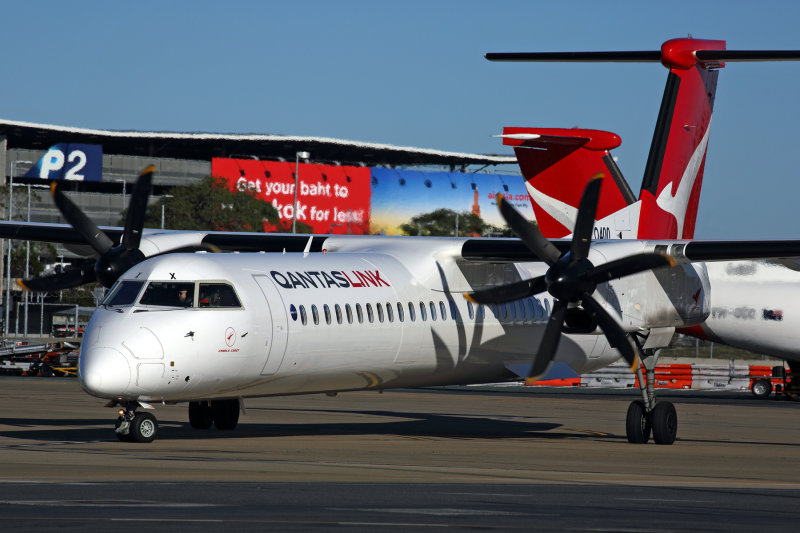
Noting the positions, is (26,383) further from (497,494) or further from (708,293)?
(497,494)

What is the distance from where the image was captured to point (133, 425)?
59.5 feet

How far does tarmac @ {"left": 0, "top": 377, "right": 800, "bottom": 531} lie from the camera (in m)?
10.4

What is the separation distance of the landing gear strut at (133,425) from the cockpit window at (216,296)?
6.20ft

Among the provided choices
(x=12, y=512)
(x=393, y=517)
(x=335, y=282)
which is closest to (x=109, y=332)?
(x=335, y=282)

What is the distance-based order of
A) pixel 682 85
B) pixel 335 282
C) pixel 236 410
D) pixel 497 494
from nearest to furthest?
pixel 497 494 → pixel 335 282 → pixel 236 410 → pixel 682 85

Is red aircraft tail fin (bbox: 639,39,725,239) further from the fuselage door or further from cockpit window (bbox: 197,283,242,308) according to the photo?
cockpit window (bbox: 197,283,242,308)

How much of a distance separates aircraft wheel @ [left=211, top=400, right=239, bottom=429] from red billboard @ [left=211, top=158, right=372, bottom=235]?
319 ft

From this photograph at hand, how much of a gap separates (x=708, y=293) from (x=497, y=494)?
46.1 feet

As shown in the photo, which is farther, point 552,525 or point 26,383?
point 26,383

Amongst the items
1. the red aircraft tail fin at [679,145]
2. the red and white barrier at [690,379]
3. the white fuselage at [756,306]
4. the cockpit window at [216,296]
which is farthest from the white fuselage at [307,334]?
the red and white barrier at [690,379]

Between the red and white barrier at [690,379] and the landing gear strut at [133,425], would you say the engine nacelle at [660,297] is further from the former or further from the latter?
the red and white barrier at [690,379]

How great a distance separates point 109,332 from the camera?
17.4 m

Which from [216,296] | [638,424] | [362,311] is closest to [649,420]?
[638,424]

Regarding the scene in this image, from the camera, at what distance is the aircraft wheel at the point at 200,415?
22.6 m
